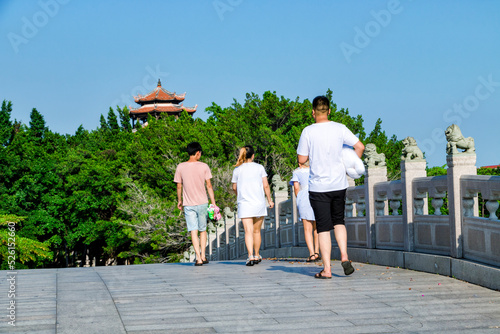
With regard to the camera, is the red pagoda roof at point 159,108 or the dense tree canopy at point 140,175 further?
the red pagoda roof at point 159,108

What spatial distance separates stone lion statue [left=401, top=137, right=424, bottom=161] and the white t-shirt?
6.65 ft

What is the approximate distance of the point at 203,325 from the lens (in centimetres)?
489

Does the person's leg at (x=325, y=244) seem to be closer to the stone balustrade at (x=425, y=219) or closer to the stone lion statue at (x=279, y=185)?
the stone balustrade at (x=425, y=219)

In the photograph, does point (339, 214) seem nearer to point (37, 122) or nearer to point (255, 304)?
point (255, 304)

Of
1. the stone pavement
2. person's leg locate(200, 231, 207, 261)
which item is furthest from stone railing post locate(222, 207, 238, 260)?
the stone pavement

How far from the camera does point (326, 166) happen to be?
7551 millimetres

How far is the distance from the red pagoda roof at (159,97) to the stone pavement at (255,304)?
8044cm

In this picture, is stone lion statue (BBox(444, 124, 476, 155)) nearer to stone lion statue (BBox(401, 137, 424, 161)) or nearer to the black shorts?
stone lion statue (BBox(401, 137, 424, 161))

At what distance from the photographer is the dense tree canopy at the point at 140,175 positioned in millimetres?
36125

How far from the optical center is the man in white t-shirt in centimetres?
754

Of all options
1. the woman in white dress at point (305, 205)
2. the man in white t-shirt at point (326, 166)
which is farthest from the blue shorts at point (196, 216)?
the man in white t-shirt at point (326, 166)

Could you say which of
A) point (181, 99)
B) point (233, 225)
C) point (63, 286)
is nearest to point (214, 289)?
point (63, 286)

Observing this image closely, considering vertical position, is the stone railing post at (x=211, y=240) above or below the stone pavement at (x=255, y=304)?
below

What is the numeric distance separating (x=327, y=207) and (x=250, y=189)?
314 centimetres
